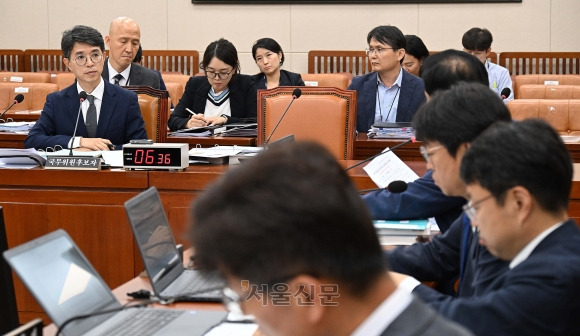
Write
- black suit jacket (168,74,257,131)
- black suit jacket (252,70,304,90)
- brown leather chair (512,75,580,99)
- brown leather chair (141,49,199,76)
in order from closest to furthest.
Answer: black suit jacket (168,74,257,131), black suit jacket (252,70,304,90), brown leather chair (512,75,580,99), brown leather chair (141,49,199,76)

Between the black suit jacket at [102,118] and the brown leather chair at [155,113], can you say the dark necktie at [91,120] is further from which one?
the brown leather chair at [155,113]

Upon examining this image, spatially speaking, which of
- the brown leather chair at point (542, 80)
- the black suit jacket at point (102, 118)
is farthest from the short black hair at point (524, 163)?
the brown leather chair at point (542, 80)

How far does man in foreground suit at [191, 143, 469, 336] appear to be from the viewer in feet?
2.88

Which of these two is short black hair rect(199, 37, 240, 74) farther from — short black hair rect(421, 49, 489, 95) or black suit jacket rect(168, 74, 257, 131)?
short black hair rect(421, 49, 489, 95)

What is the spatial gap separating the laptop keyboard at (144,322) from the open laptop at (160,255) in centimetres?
11

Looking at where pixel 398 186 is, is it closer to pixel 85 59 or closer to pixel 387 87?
pixel 85 59

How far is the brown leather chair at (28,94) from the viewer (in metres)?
7.11

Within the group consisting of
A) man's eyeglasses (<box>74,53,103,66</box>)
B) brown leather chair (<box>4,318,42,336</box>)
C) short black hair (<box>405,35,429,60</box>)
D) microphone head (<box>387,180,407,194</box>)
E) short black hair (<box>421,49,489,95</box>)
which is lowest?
brown leather chair (<box>4,318,42,336</box>)

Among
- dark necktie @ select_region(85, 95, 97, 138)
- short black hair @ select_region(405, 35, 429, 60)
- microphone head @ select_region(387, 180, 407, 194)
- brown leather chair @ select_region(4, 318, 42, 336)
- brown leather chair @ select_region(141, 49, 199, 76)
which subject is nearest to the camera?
brown leather chair @ select_region(4, 318, 42, 336)

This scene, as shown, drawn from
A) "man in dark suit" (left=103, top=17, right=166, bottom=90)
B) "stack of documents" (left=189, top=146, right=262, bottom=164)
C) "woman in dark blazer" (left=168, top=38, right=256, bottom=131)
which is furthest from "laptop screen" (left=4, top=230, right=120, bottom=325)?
"man in dark suit" (left=103, top=17, right=166, bottom=90)

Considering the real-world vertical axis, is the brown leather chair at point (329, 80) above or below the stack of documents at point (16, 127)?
above

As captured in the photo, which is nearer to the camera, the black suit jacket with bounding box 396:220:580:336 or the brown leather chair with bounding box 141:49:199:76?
the black suit jacket with bounding box 396:220:580:336

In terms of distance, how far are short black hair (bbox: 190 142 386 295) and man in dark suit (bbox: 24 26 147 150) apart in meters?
3.64

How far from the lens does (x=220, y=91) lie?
581 centimetres
